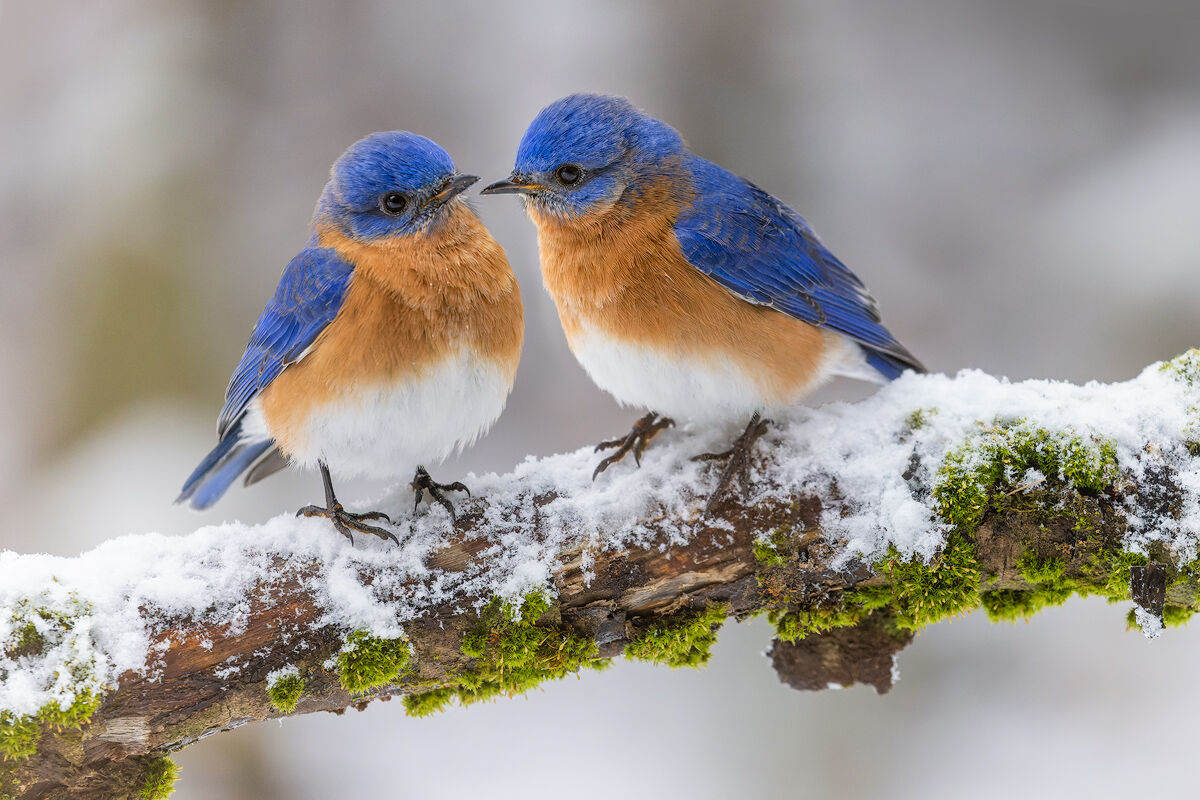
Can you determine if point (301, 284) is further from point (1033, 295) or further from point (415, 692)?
point (1033, 295)

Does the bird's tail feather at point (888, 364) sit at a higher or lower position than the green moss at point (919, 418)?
higher

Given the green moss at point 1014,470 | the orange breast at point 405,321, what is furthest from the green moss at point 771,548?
the orange breast at point 405,321

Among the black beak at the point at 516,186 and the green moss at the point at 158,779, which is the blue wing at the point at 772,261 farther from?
the green moss at the point at 158,779

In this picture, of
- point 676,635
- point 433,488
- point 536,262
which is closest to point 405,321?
point 433,488

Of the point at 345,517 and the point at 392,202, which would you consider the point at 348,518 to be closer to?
the point at 345,517

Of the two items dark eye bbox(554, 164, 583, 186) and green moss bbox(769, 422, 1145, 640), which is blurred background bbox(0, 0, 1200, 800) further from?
green moss bbox(769, 422, 1145, 640)

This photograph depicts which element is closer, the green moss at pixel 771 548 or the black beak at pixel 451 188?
the green moss at pixel 771 548

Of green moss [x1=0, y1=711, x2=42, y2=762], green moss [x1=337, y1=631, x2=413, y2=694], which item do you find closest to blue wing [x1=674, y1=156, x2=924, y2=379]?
green moss [x1=337, y1=631, x2=413, y2=694]
